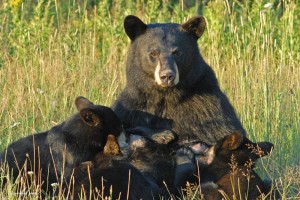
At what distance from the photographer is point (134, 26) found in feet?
23.4

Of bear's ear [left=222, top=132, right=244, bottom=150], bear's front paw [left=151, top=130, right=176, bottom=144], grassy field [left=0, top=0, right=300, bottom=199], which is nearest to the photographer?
bear's ear [left=222, top=132, right=244, bottom=150]

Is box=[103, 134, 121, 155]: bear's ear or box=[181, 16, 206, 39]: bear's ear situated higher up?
box=[181, 16, 206, 39]: bear's ear

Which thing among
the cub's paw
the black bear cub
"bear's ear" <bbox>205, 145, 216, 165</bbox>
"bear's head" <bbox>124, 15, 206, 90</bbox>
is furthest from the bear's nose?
the cub's paw

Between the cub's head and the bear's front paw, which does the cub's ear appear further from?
the cub's head

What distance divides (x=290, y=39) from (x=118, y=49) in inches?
92.6

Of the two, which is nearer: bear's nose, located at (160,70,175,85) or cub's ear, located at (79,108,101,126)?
cub's ear, located at (79,108,101,126)

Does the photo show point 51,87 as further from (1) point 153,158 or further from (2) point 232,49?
(1) point 153,158

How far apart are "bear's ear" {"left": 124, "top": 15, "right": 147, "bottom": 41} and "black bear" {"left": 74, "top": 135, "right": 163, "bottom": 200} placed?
1.54 m

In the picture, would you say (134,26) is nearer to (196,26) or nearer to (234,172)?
(196,26)

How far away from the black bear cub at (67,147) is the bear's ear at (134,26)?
0.97 meters

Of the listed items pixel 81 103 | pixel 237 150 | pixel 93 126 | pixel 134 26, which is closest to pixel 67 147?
pixel 93 126

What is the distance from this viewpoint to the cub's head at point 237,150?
600cm

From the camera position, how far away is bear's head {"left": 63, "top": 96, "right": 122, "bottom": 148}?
6.23 m

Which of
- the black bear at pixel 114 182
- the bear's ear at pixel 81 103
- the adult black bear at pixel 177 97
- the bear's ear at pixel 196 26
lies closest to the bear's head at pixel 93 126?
the bear's ear at pixel 81 103
